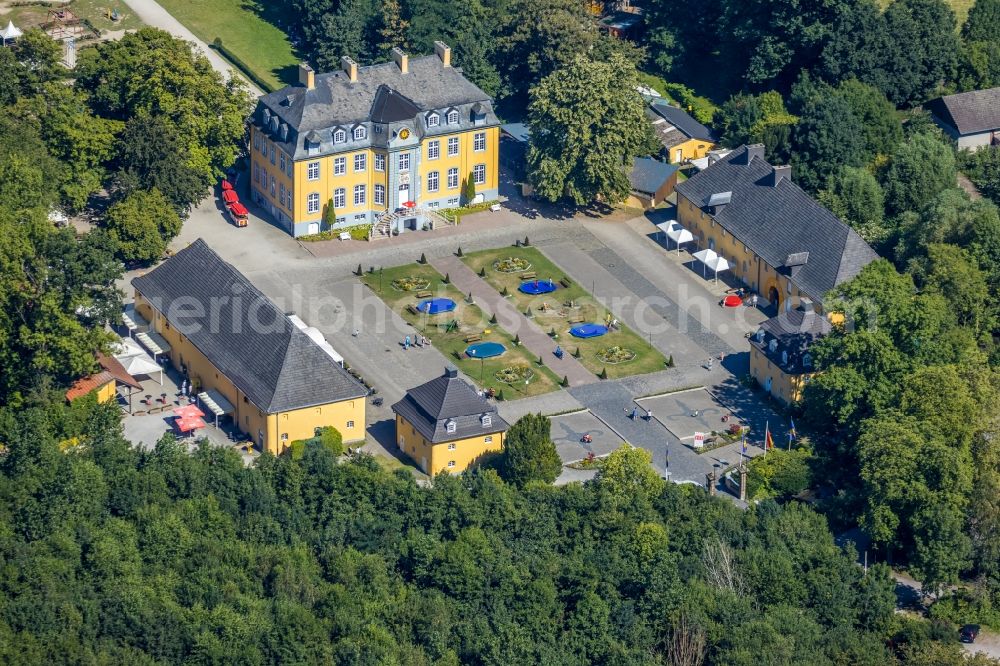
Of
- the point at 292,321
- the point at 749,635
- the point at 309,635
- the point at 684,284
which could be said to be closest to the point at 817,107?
the point at 684,284

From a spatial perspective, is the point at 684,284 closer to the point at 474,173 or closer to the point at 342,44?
the point at 474,173

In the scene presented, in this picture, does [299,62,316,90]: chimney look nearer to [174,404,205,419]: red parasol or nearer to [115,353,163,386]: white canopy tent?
[115,353,163,386]: white canopy tent

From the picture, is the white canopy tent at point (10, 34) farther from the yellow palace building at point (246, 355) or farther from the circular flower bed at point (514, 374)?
the circular flower bed at point (514, 374)

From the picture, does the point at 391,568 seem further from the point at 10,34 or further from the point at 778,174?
the point at 10,34

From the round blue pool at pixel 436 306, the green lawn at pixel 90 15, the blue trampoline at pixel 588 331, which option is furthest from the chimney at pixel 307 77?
the green lawn at pixel 90 15

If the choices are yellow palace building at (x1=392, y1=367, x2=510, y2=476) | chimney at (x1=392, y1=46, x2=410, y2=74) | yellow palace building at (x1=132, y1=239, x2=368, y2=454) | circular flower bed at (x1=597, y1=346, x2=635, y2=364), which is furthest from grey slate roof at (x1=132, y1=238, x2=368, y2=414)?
chimney at (x1=392, y1=46, x2=410, y2=74)
